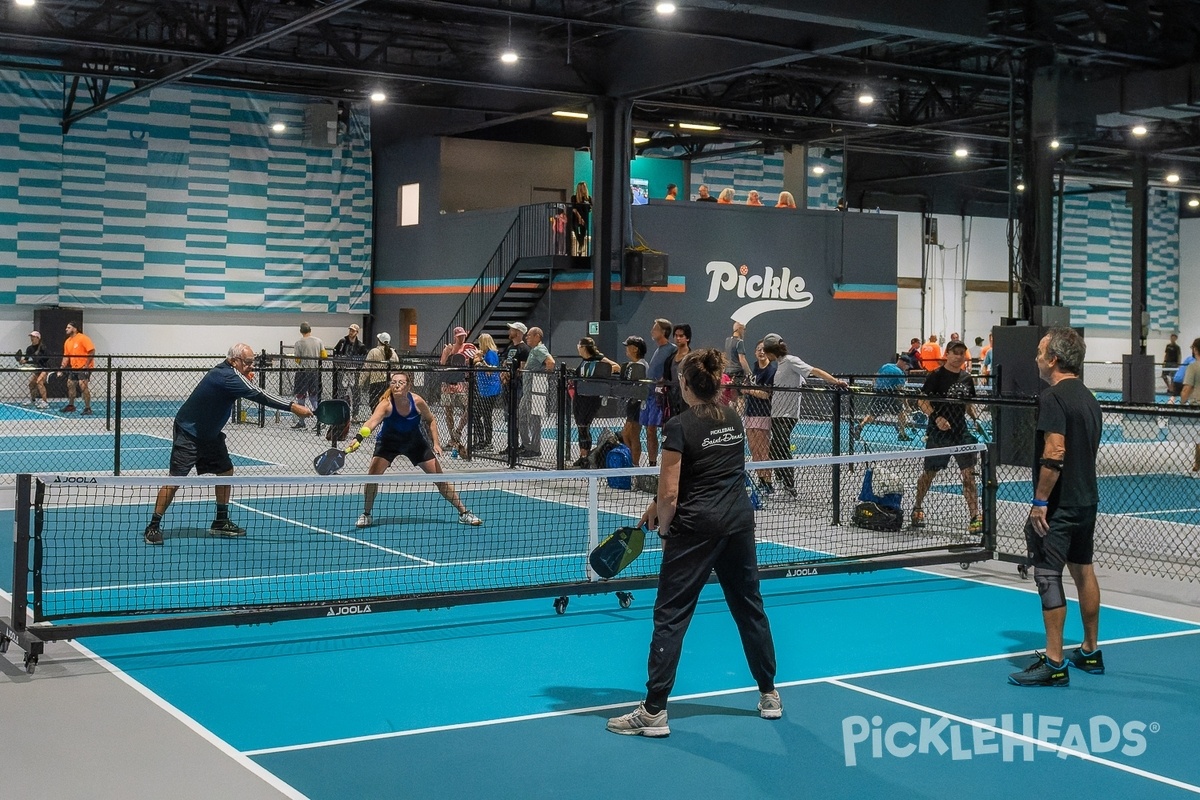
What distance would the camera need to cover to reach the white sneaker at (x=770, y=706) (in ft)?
23.8

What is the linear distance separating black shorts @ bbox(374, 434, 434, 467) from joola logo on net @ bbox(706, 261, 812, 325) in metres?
19.2

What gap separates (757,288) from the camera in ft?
108

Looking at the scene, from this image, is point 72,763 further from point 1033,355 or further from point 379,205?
point 379,205

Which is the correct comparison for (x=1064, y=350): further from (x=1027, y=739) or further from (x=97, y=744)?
(x=97, y=744)

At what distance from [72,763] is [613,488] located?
35.6 feet

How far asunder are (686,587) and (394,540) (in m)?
6.77

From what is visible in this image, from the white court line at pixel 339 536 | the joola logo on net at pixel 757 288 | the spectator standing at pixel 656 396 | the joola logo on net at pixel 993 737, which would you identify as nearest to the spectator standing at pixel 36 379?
the joola logo on net at pixel 757 288

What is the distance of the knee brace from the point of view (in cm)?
804

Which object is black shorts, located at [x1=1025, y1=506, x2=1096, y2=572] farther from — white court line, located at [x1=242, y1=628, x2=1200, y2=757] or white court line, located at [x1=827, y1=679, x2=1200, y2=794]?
white court line, located at [x1=827, y1=679, x2=1200, y2=794]

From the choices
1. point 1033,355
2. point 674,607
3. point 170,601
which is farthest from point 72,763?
point 1033,355

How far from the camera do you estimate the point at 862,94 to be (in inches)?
1155

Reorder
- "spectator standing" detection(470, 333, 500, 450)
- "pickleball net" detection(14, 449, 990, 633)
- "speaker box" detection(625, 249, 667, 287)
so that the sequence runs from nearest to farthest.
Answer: "pickleball net" detection(14, 449, 990, 633) → "spectator standing" detection(470, 333, 500, 450) → "speaker box" detection(625, 249, 667, 287)

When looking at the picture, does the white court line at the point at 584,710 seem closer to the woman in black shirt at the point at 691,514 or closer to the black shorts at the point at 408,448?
the woman in black shirt at the point at 691,514

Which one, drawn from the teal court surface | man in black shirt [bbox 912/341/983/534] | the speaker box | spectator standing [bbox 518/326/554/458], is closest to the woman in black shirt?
the teal court surface
